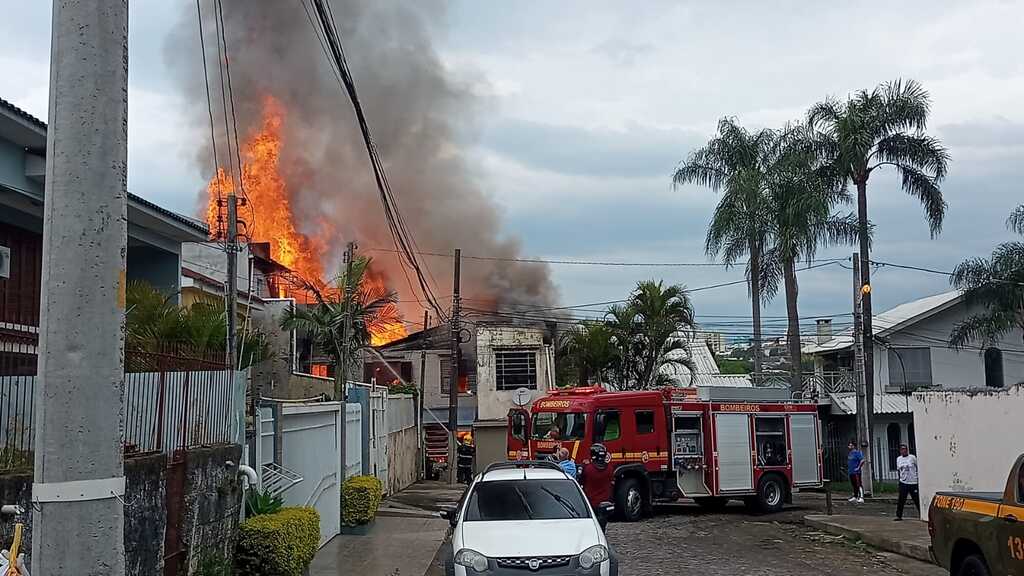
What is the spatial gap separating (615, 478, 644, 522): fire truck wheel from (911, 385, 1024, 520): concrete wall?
18.9 feet

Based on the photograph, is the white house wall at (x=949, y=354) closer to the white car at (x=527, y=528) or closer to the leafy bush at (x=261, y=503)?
the white car at (x=527, y=528)

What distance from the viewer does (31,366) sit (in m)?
7.88

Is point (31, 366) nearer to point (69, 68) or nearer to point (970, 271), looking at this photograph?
point (69, 68)

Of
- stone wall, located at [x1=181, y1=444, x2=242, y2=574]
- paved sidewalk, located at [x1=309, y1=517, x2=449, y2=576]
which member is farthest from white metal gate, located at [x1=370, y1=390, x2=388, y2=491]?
stone wall, located at [x1=181, y1=444, x2=242, y2=574]

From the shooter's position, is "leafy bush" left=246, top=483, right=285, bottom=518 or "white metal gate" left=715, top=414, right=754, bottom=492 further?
"white metal gate" left=715, top=414, right=754, bottom=492

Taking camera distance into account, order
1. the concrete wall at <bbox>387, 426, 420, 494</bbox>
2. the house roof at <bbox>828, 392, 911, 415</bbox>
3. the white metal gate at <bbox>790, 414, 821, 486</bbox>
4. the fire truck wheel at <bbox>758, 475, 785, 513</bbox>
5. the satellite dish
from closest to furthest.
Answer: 1. the fire truck wheel at <bbox>758, 475, 785, 513</bbox>
2. the white metal gate at <bbox>790, 414, 821, 486</bbox>
3. the concrete wall at <bbox>387, 426, 420, 494</bbox>
4. the satellite dish
5. the house roof at <bbox>828, 392, 911, 415</bbox>

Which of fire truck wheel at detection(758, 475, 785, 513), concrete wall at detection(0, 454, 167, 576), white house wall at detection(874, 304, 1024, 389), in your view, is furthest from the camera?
white house wall at detection(874, 304, 1024, 389)

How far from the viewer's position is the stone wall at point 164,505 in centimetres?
579

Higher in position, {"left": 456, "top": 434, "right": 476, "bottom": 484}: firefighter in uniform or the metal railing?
the metal railing

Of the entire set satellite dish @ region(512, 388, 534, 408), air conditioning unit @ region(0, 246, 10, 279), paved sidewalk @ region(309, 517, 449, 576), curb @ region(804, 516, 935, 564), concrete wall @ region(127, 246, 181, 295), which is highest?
concrete wall @ region(127, 246, 181, 295)

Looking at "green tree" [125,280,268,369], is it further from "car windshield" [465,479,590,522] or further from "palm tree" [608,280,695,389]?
"palm tree" [608,280,695,389]

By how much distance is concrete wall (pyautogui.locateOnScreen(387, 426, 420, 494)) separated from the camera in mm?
25766

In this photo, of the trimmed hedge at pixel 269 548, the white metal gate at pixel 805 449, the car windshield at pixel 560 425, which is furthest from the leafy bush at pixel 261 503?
the white metal gate at pixel 805 449

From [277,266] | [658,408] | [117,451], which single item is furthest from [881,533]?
[277,266]
